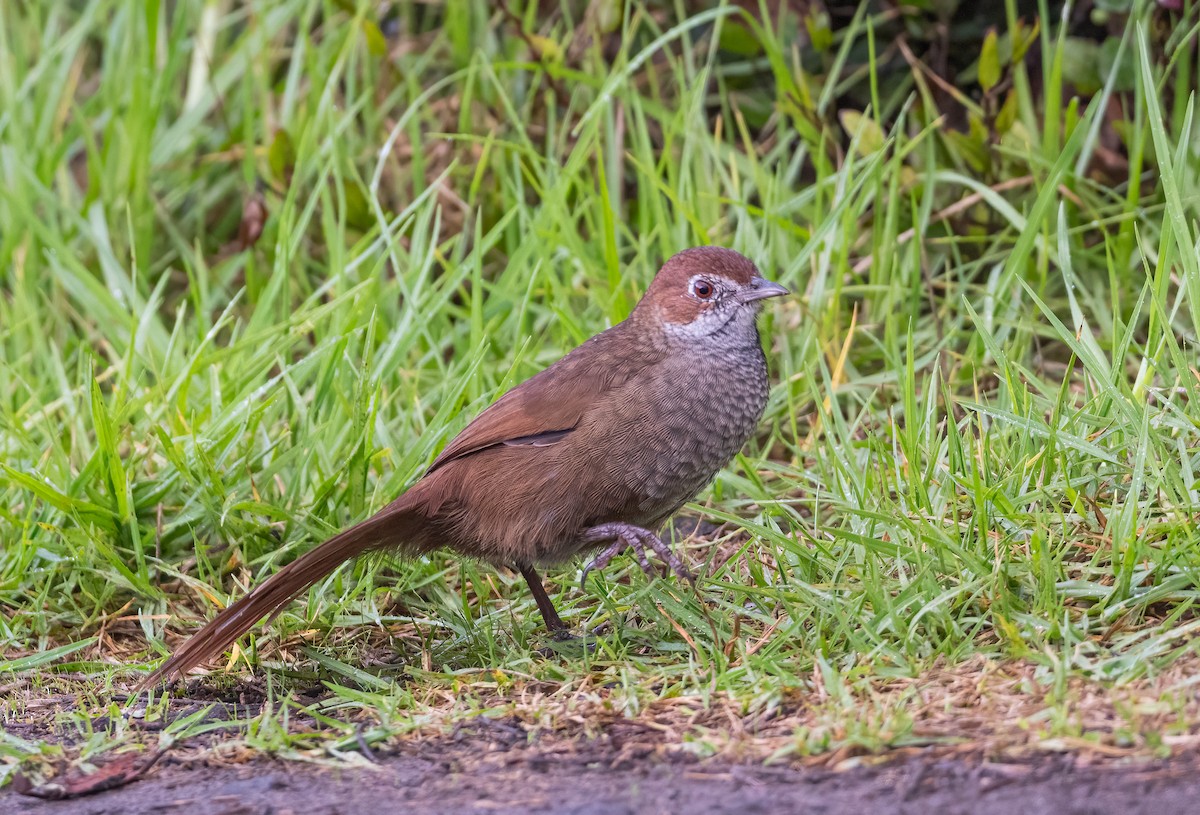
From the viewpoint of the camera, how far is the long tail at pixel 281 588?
3.19 metres

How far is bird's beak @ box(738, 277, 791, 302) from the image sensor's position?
375 cm

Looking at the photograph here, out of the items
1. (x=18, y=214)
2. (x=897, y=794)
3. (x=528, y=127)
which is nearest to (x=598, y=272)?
(x=528, y=127)

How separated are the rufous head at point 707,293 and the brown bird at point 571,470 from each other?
83 millimetres

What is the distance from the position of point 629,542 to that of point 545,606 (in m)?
0.34

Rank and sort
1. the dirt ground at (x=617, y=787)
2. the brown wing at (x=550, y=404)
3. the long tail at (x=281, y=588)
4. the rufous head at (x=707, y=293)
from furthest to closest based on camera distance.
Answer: the rufous head at (x=707, y=293) < the brown wing at (x=550, y=404) < the long tail at (x=281, y=588) < the dirt ground at (x=617, y=787)

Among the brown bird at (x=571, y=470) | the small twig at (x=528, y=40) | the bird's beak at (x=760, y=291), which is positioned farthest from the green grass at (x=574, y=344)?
the bird's beak at (x=760, y=291)

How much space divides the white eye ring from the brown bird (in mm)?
167

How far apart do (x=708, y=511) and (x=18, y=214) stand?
10.4 ft

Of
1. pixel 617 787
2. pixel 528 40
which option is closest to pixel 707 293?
pixel 617 787

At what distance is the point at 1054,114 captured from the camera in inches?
184

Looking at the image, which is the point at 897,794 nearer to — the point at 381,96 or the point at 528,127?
the point at 528,127

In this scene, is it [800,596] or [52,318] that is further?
[52,318]

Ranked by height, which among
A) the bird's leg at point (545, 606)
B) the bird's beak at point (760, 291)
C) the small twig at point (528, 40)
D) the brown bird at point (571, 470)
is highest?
the small twig at point (528, 40)

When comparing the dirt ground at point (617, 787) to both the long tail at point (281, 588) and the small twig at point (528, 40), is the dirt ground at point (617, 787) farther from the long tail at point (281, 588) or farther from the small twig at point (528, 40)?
the small twig at point (528, 40)
